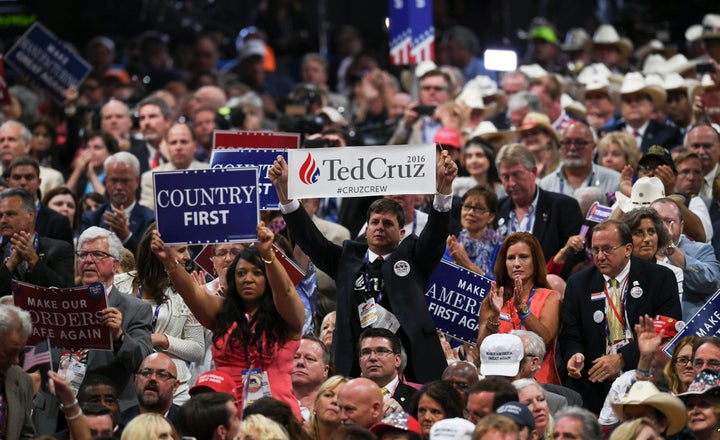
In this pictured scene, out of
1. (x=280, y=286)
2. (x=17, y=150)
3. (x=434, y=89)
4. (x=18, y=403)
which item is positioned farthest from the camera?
(x=434, y=89)

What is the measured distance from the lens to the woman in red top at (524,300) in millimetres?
11211

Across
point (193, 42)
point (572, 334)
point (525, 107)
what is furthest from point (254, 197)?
point (193, 42)

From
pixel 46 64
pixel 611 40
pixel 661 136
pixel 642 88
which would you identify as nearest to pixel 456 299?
pixel 661 136

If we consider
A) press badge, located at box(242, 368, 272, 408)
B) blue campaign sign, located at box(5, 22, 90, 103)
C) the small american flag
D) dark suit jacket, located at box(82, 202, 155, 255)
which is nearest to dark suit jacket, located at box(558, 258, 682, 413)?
press badge, located at box(242, 368, 272, 408)

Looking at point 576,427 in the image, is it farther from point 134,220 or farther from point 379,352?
point 134,220

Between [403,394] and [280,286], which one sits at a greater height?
[280,286]

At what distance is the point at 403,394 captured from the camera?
10.7m

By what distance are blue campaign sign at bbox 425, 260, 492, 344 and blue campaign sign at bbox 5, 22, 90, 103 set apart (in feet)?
22.0

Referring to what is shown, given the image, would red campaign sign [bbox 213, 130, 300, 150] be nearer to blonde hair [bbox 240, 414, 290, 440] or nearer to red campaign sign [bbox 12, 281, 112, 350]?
red campaign sign [bbox 12, 281, 112, 350]

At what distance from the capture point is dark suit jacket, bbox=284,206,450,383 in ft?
36.0

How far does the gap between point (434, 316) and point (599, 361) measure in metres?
1.19

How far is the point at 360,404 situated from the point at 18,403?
198cm

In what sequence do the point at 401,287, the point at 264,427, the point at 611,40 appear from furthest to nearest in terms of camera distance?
1. the point at 611,40
2. the point at 401,287
3. the point at 264,427

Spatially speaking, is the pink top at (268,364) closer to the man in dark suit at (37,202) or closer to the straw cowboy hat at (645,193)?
the man in dark suit at (37,202)
